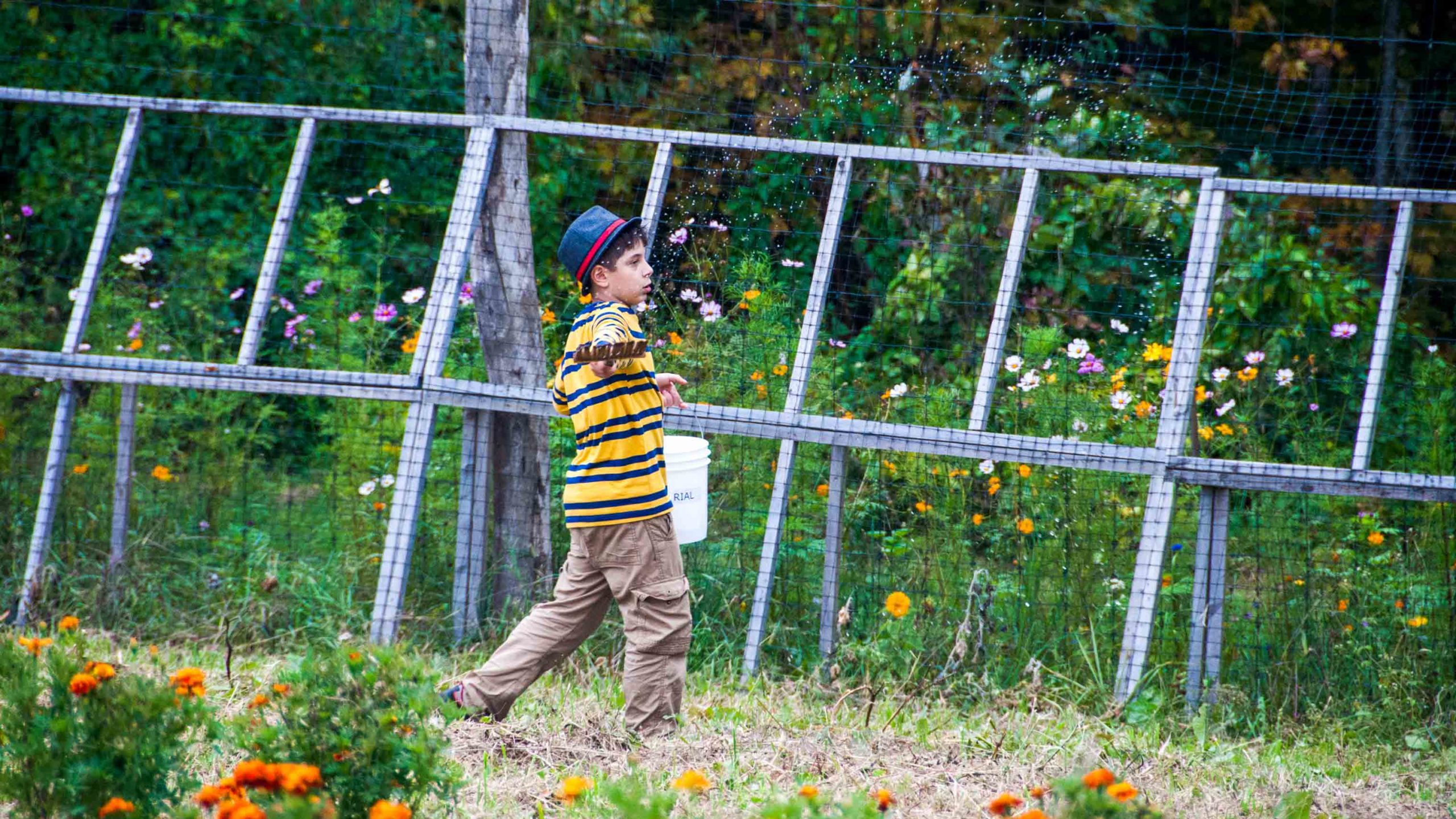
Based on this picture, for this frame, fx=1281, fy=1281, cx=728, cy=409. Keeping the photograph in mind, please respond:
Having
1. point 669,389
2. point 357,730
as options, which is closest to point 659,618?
point 669,389

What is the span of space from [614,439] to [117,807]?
171 cm

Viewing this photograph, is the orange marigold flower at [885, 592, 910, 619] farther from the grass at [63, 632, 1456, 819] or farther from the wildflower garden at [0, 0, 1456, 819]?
the grass at [63, 632, 1456, 819]

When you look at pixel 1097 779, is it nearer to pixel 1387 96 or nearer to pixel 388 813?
pixel 388 813

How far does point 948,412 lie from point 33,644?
10.4ft

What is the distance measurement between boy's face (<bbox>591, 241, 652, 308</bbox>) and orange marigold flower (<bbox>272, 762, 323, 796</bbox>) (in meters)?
1.84

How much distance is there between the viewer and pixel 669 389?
12.3 feet

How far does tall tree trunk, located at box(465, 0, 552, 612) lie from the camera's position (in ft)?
15.3

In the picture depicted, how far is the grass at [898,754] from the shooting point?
319cm

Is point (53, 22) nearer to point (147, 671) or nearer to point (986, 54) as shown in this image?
point (147, 671)

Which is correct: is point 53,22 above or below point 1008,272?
above

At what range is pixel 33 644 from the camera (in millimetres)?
2631

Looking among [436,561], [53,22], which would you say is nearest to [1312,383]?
[436,561]

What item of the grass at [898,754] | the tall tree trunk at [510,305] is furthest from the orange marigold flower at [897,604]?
the tall tree trunk at [510,305]

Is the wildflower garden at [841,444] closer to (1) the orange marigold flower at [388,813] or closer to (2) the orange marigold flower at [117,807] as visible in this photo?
(2) the orange marigold flower at [117,807]
